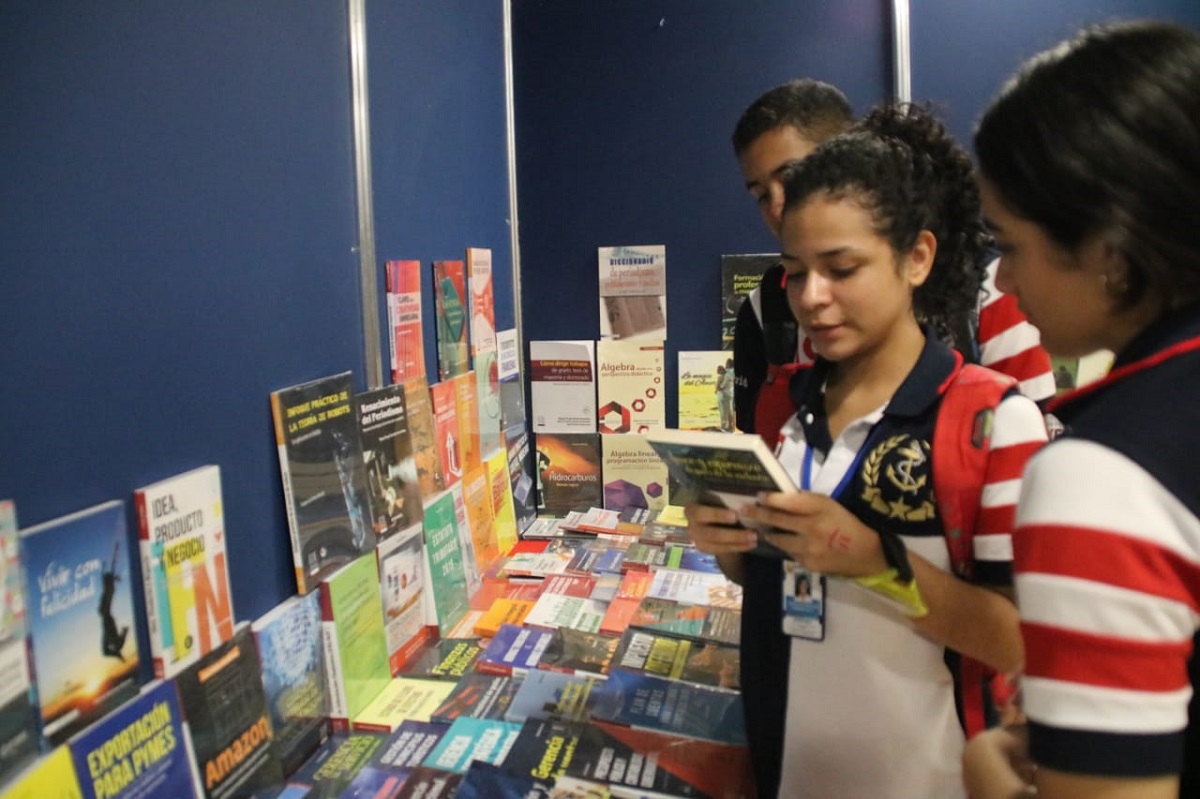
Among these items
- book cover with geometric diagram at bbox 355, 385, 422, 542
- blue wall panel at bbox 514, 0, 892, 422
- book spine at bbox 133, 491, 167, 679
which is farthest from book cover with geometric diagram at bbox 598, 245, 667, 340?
book spine at bbox 133, 491, 167, 679

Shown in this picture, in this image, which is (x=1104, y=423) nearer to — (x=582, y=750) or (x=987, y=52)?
(x=582, y=750)

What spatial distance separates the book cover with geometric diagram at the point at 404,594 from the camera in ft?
5.29

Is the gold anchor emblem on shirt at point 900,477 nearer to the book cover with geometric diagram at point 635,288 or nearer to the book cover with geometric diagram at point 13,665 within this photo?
the book cover with geometric diagram at point 13,665

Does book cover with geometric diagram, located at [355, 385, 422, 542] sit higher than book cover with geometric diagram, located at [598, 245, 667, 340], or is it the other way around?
book cover with geometric diagram, located at [598, 245, 667, 340]

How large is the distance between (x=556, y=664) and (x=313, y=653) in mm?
527

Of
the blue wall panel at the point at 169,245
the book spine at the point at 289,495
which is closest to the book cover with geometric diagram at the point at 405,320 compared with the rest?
the blue wall panel at the point at 169,245

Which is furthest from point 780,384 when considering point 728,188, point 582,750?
point 728,188

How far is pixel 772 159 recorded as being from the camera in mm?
1586

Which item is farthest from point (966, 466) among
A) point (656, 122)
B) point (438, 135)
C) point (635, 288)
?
point (656, 122)

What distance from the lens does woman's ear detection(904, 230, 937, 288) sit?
108 centimetres

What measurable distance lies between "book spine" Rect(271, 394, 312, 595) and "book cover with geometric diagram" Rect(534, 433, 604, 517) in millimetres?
1478

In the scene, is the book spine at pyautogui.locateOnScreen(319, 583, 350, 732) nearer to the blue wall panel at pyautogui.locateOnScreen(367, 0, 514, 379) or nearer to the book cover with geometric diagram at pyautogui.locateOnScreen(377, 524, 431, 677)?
the book cover with geometric diagram at pyautogui.locateOnScreen(377, 524, 431, 677)

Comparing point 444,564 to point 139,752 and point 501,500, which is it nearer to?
point 501,500

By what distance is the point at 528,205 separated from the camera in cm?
274
